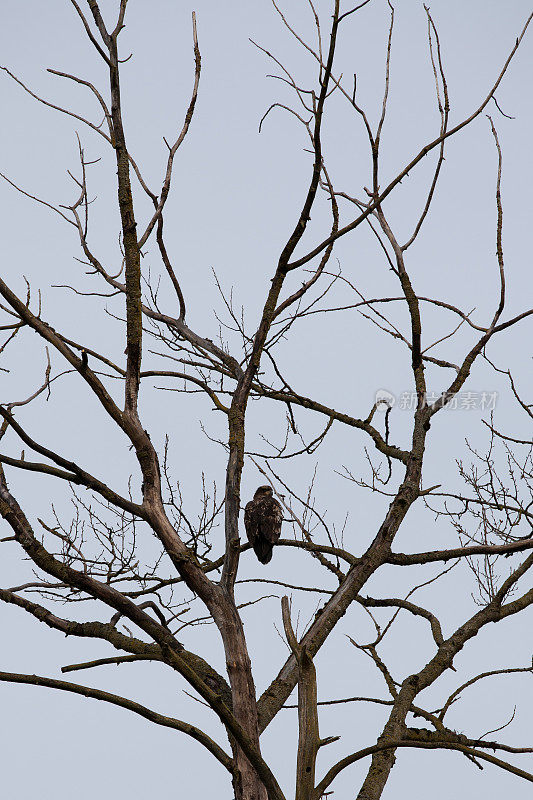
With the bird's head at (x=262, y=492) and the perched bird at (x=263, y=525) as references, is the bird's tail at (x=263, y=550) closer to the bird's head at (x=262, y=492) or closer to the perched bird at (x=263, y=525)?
the perched bird at (x=263, y=525)

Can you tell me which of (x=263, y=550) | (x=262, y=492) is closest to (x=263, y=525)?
(x=263, y=550)

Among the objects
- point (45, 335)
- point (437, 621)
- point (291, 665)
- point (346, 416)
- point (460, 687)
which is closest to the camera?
point (45, 335)

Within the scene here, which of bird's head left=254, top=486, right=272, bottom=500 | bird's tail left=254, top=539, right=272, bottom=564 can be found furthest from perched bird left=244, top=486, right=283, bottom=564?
bird's head left=254, top=486, right=272, bottom=500

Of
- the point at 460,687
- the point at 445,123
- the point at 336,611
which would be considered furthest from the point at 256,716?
the point at 445,123

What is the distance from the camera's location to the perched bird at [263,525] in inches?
175

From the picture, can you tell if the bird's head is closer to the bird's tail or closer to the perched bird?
the perched bird

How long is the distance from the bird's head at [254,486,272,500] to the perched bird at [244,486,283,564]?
139 mm

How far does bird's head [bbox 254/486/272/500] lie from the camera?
479cm

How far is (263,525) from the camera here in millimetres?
4465

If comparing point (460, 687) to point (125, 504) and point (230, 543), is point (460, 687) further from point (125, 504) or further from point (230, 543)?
point (125, 504)

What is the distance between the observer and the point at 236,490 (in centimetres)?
329

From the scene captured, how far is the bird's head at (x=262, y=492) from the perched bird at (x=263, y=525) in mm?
139

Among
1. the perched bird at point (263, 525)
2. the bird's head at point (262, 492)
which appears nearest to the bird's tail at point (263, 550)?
the perched bird at point (263, 525)

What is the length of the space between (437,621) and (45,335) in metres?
2.66
